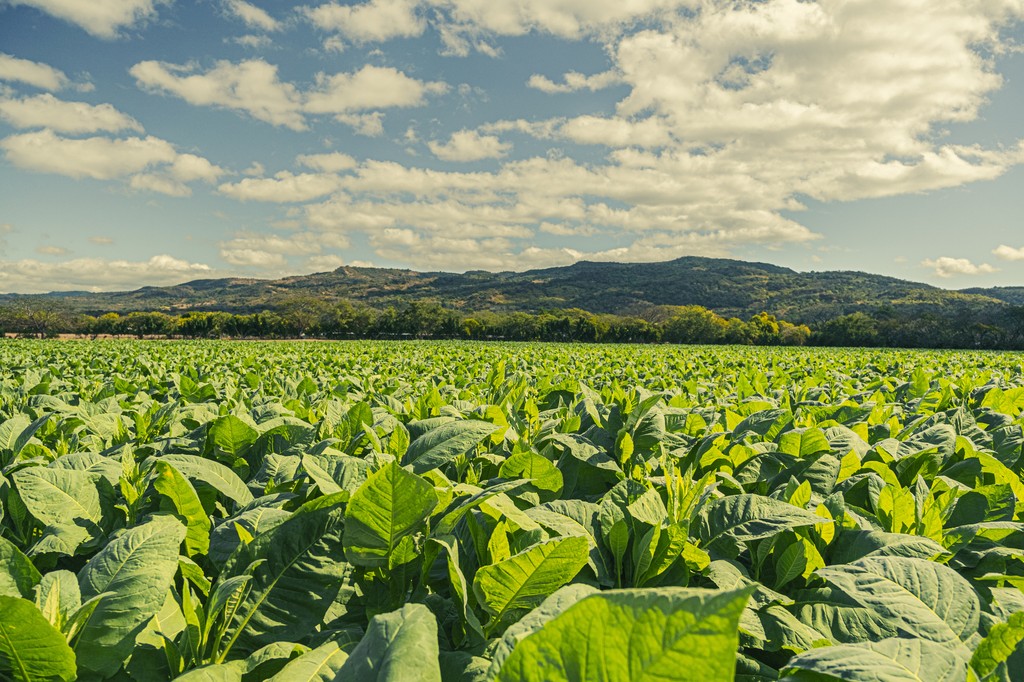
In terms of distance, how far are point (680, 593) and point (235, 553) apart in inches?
48.8

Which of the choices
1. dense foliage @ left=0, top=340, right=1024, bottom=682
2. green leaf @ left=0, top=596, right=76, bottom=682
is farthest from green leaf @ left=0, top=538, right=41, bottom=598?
green leaf @ left=0, top=596, right=76, bottom=682

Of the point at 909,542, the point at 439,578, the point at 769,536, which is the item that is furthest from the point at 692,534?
the point at 439,578

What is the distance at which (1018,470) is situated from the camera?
9.11ft

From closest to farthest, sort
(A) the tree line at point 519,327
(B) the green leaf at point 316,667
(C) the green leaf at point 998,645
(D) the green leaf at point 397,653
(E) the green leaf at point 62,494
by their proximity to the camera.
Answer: (D) the green leaf at point 397,653 → (C) the green leaf at point 998,645 → (B) the green leaf at point 316,667 → (E) the green leaf at point 62,494 → (A) the tree line at point 519,327

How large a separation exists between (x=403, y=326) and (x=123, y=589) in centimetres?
10376

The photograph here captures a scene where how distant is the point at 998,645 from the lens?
0.97 meters

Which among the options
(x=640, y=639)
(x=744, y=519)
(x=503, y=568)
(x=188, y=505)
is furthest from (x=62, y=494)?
(x=744, y=519)

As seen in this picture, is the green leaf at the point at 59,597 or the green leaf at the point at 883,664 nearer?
the green leaf at the point at 883,664

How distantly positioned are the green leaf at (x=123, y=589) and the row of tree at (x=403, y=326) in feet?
290

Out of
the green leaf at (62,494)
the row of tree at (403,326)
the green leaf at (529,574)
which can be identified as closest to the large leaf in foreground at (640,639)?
the green leaf at (529,574)

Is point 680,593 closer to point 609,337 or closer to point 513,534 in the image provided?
point 513,534

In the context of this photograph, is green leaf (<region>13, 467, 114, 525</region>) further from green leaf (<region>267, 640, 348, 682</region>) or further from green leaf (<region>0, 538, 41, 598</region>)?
green leaf (<region>267, 640, 348, 682</region>)

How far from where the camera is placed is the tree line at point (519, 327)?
223 ft

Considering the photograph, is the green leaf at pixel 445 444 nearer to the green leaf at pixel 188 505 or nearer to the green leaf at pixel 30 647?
the green leaf at pixel 188 505
